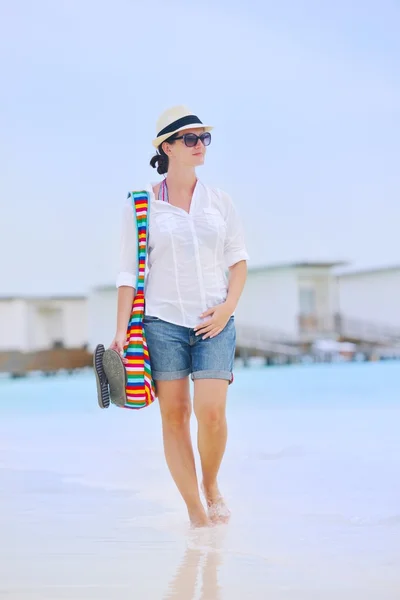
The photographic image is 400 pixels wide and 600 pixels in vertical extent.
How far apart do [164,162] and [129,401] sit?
76 cm

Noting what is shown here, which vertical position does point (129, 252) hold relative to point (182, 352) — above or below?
above

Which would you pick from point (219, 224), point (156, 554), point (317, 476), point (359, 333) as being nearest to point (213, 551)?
point (156, 554)

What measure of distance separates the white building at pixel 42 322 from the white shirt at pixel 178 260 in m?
23.2

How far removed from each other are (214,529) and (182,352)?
586 millimetres

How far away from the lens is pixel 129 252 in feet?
10.0

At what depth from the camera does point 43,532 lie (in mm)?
3281

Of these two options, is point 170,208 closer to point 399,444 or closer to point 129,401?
point 129,401

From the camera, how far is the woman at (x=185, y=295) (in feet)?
9.93

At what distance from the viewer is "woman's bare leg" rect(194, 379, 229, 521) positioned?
3031 mm

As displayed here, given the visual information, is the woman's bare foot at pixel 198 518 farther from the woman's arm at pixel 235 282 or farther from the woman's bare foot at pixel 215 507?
the woman's arm at pixel 235 282

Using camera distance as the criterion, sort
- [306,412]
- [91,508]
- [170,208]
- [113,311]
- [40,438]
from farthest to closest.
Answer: [113,311], [306,412], [40,438], [91,508], [170,208]

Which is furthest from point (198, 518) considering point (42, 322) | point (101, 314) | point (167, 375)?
point (42, 322)

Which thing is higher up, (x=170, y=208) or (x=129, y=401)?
(x=170, y=208)

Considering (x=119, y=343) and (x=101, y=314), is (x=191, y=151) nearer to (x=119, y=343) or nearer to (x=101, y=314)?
(x=119, y=343)
